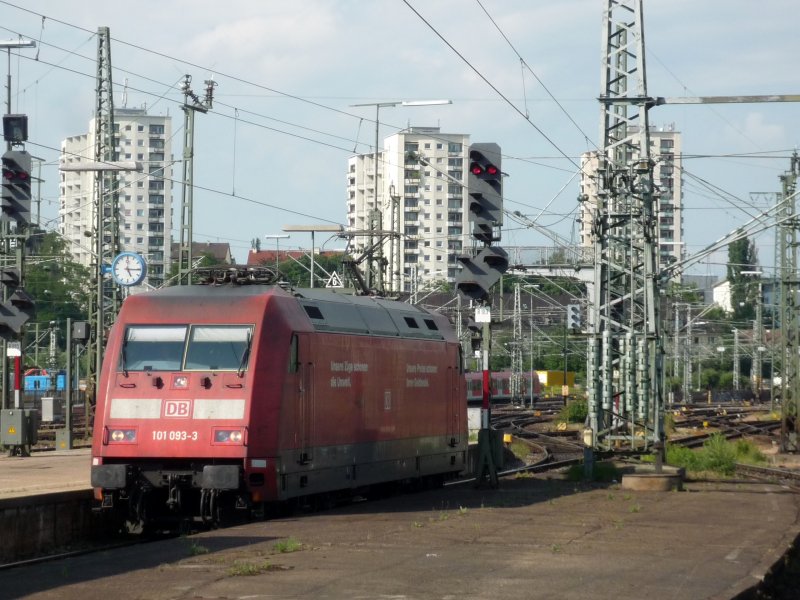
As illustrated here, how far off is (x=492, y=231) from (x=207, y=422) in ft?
18.7

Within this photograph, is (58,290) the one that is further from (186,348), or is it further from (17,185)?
(186,348)

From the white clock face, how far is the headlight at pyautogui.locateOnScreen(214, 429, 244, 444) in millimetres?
19035

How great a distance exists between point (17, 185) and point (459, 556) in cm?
1589

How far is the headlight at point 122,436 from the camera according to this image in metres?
16.9

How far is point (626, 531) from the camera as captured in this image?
15.1 metres

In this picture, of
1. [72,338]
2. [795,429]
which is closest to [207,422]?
[72,338]

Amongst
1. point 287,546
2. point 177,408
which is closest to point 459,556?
point 287,546

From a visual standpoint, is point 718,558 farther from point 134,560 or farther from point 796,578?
point 134,560

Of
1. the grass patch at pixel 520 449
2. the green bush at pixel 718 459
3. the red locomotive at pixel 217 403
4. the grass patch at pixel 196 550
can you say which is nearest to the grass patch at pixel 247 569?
the grass patch at pixel 196 550

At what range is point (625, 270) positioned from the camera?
27.3m

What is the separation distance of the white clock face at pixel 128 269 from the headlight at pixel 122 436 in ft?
60.3

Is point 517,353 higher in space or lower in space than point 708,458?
higher

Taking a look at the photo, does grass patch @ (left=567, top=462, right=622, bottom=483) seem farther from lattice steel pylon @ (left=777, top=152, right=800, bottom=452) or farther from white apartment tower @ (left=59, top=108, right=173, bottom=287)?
white apartment tower @ (left=59, top=108, right=173, bottom=287)

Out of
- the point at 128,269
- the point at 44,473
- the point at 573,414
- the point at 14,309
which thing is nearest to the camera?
the point at 44,473
